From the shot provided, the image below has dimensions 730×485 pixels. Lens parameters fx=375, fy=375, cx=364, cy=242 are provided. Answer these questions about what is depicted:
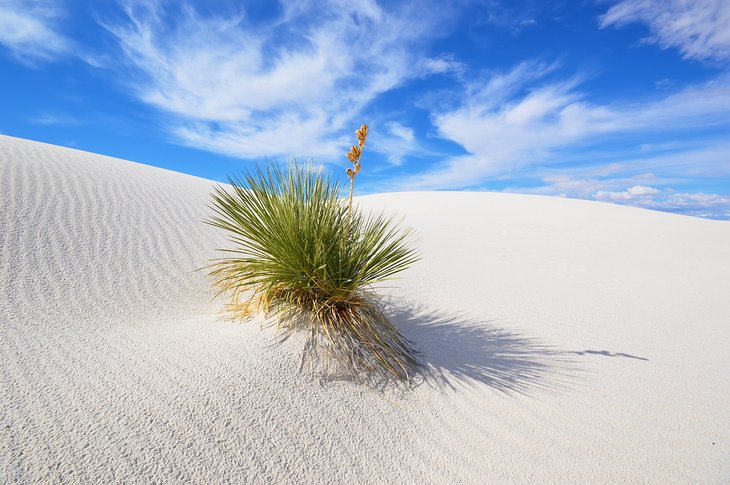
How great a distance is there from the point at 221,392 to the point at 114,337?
1169 mm

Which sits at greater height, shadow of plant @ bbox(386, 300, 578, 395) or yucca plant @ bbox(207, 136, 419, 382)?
yucca plant @ bbox(207, 136, 419, 382)

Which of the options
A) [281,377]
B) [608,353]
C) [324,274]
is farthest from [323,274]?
[608,353]

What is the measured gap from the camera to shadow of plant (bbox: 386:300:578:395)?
120 inches

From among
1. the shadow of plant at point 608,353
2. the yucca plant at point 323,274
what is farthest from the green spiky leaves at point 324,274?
the shadow of plant at point 608,353

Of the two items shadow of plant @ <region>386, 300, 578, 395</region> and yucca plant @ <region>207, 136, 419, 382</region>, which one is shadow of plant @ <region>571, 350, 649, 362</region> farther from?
yucca plant @ <region>207, 136, 419, 382</region>

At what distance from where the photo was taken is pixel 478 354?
3.47 m

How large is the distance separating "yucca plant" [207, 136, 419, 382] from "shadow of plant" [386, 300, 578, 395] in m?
0.30

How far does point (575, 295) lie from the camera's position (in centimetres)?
580

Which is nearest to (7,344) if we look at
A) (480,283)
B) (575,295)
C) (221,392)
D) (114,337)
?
(114,337)

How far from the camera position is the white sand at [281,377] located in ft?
6.16

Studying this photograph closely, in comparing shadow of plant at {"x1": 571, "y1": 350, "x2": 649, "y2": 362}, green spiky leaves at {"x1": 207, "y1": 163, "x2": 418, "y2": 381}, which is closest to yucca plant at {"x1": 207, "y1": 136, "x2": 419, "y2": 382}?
green spiky leaves at {"x1": 207, "y1": 163, "x2": 418, "y2": 381}

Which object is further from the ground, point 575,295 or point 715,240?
point 715,240

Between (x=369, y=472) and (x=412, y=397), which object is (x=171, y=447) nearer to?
(x=369, y=472)

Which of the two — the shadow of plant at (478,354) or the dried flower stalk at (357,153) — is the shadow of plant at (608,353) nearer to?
the shadow of plant at (478,354)
